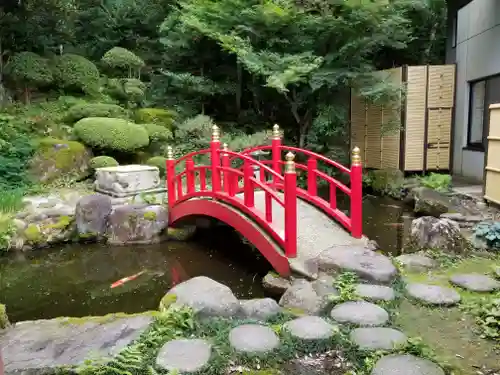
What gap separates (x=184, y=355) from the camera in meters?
3.40

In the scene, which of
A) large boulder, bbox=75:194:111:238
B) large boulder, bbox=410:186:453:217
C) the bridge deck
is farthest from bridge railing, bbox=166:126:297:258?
large boulder, bbox=410:186:453:217

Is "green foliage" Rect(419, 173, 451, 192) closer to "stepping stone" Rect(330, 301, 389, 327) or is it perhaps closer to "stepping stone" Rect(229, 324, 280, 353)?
"stepping stone" Rect(330, 301, 389, 327)

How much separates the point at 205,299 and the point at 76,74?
1108cm

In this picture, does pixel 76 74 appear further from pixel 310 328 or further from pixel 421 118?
pixel 310 328

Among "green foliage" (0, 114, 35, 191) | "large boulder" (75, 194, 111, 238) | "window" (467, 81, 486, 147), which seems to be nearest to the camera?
"large boulder" (75, 194, 111, 238)

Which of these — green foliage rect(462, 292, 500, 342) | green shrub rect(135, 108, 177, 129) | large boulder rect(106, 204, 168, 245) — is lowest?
large boulder rect(106, 204, 168, 245)

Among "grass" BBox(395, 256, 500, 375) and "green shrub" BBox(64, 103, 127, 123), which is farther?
"green shrub" BBox(64, 103, 127, 123)

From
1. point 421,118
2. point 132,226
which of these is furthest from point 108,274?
point 421,118

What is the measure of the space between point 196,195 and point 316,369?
194 inches

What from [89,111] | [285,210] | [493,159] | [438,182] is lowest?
[438,182]

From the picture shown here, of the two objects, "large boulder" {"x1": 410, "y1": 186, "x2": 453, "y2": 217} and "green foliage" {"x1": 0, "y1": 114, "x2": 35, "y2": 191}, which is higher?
"green foliage" {"x1": 0, "y1": 114, "x2": 35, "y2": 191}

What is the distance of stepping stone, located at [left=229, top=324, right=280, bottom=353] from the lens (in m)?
3.48

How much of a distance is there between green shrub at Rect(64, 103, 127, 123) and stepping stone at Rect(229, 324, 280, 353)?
9260mm

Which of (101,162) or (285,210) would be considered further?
(101,162)
